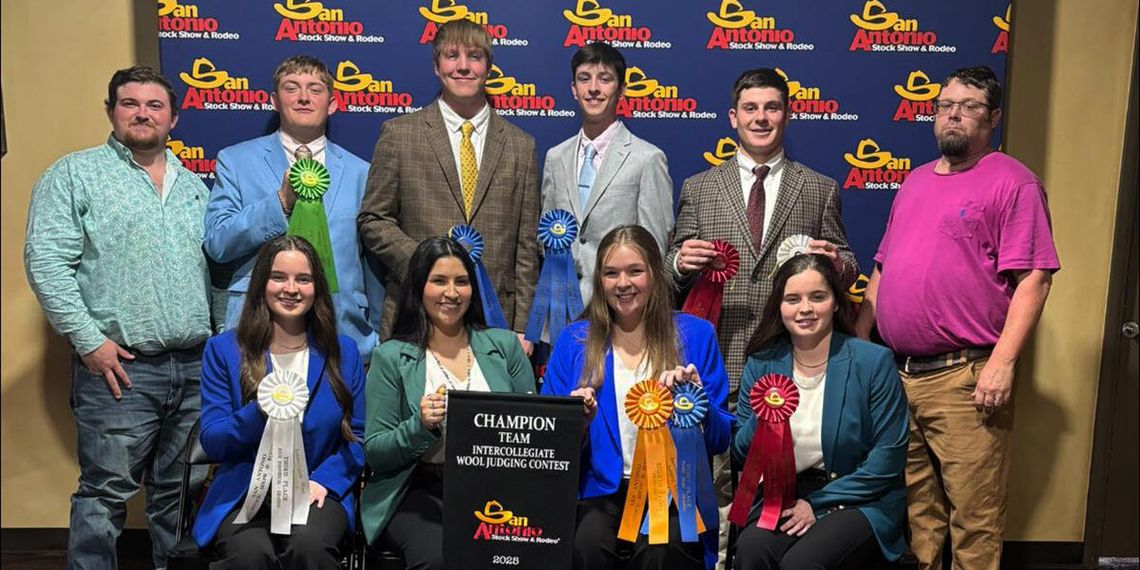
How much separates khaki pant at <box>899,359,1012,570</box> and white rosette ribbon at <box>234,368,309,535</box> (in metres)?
2.19

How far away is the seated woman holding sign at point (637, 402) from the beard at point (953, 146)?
116 centimetres

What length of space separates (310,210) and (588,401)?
1326mm

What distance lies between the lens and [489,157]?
400 cm

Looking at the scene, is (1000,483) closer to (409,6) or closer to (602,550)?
(602,550)

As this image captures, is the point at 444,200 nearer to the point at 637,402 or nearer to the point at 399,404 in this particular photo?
the point at 399,404

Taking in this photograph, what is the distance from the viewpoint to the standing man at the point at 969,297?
11.9 ft

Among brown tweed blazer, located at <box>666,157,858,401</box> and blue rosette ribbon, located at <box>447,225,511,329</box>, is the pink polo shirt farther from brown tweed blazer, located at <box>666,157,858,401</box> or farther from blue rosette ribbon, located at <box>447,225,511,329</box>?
blue rosette ribbon, located at <box>447,225,511,329</box>

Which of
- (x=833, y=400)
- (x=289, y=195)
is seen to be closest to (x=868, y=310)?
(x=833, y=400)

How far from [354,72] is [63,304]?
1.51 metres

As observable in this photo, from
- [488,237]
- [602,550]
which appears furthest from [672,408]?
[488,237]

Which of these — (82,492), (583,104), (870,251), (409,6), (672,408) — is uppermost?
(409,6)

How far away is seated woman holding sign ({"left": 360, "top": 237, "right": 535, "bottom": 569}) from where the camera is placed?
3141 millimetres

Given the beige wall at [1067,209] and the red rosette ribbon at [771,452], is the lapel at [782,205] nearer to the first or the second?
the red rosette ribbon at [771,452]

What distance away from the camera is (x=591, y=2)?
4352 mm
